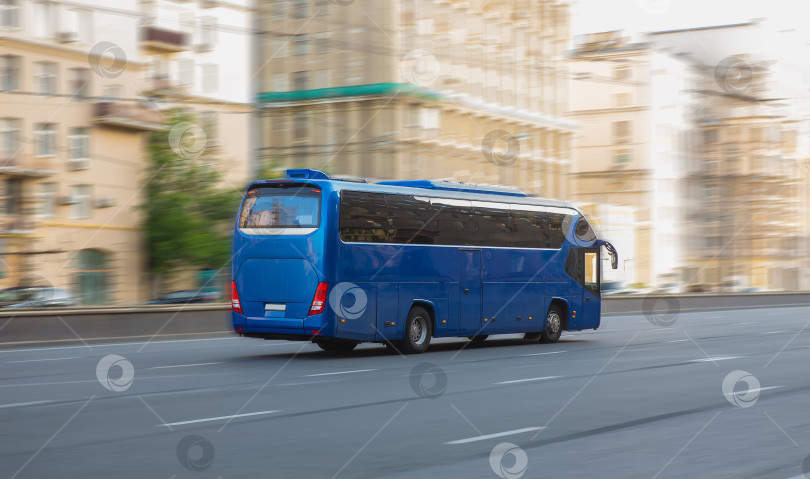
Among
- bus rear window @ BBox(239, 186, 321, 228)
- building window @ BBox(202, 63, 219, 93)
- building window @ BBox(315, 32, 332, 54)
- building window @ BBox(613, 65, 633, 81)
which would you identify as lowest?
bus rear window @ BBox(239, 186, 321, 228)

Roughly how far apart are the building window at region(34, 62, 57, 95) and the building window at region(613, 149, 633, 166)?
163ft

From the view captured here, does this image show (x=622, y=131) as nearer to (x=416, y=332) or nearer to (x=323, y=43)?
(x=323, y=43)

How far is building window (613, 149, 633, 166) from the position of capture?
87500mm

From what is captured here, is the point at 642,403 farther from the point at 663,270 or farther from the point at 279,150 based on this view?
the point at 663,270

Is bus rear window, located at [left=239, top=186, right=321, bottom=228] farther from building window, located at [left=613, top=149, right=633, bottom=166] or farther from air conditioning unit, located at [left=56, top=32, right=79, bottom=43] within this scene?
building window, located at [left=613, top=149, right=633, bottom=166]

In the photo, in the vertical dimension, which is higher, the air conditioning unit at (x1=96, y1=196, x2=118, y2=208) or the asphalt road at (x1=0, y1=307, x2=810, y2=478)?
the air conditioning unit at (x1=96, y1=196, x2=118, y2=208)

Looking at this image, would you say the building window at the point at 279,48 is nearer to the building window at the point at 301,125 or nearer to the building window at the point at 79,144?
the building window at the point at 301,125

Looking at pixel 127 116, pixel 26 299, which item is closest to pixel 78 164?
pixel 127 116

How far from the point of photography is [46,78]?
4781 cm

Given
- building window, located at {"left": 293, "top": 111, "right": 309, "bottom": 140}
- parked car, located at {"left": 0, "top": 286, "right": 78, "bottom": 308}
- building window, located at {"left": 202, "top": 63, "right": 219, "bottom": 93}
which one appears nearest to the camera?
parked car, located at {"left": 0, "top": 286, "right": 78, "bottom": 308}

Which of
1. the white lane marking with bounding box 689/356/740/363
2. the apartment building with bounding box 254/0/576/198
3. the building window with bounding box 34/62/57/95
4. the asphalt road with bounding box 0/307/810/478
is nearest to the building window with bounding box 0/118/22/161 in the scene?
the building window with bounding box 34/62/57/95

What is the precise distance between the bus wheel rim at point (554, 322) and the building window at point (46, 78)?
29.3 m

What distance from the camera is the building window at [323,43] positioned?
2417 inches

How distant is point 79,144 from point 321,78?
56.6 feet
